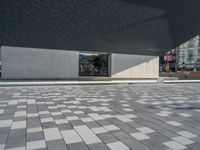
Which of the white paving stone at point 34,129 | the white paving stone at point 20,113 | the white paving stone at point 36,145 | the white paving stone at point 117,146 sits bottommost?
the white paving stone at point 117,146

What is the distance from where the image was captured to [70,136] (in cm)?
327

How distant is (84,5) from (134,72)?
13.8 m

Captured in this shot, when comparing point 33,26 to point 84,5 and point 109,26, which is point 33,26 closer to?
point 84,5

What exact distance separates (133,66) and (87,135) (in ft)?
62.9

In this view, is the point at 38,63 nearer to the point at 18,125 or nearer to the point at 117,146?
the point at 18,125

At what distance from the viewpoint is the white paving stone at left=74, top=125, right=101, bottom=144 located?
10.1 ft

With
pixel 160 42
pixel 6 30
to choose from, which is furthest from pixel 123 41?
pixel 6 30

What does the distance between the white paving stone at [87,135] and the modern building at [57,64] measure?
15541 millimetres

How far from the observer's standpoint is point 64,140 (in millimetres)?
3088

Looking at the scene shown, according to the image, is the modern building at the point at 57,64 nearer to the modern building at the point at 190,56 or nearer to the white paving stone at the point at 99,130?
the white paving stone at the point at 99,130

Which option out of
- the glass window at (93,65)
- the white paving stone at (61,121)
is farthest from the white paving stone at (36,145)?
the glass window at (93,65)

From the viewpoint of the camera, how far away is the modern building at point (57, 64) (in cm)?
1698

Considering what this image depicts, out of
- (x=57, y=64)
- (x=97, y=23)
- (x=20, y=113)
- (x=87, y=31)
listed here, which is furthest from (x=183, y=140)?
(x=57, y=64)

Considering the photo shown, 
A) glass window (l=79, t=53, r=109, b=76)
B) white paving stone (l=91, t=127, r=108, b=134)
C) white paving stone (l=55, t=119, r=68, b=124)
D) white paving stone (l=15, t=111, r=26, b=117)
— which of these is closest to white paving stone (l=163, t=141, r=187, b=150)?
white paving stone (l=91, t=127, r=108, b=134)
